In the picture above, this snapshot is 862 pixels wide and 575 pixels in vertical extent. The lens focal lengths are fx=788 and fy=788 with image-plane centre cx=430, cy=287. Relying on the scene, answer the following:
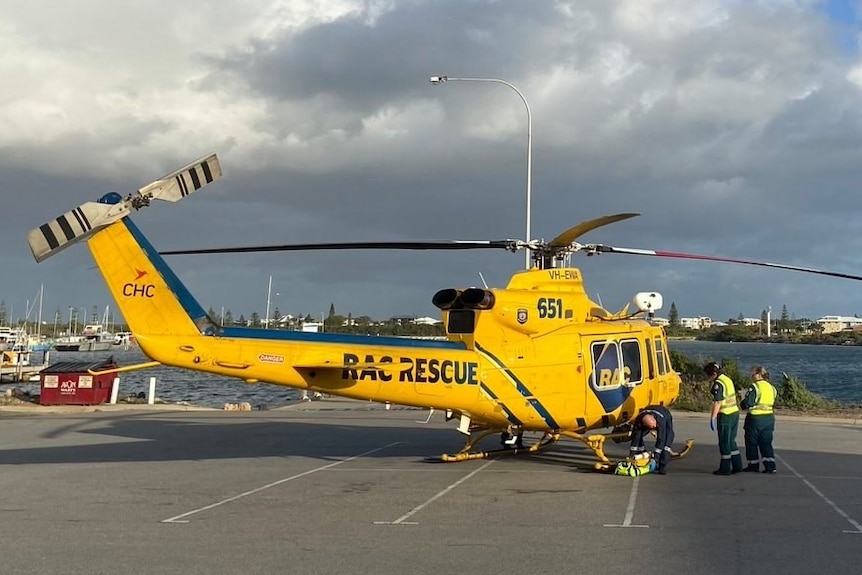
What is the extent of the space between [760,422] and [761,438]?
0.29 meters

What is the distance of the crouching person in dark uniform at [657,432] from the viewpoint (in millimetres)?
13031

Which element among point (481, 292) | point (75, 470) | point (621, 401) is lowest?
point (75, 470)

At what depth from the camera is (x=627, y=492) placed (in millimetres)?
11375

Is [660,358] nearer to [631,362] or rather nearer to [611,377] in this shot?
[631,362]

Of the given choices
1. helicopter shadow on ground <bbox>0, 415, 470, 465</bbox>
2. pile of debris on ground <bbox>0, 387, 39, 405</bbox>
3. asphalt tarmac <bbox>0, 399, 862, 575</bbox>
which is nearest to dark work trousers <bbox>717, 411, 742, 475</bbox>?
asphalt tarmac <bbox>0, 399, 862, 575</bbox>

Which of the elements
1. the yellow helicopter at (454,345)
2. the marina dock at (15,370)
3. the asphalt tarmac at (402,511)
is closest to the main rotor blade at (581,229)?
the yellow helicopter at (454,345)

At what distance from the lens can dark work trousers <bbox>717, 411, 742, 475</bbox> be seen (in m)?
13.0

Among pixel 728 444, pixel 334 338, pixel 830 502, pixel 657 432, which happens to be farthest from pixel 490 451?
pixel 830 502

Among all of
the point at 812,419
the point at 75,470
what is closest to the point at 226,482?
the point at 75,470

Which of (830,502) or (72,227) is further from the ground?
(72,227)

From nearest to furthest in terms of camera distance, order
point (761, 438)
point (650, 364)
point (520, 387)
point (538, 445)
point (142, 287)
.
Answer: point (142, 287) → point (520, 387) → point (761, 438) → point (650, 364) → point (538, 445)

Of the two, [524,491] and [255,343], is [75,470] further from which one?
[524,491]

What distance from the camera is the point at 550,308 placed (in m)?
13.4

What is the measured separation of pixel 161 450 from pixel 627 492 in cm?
1017
